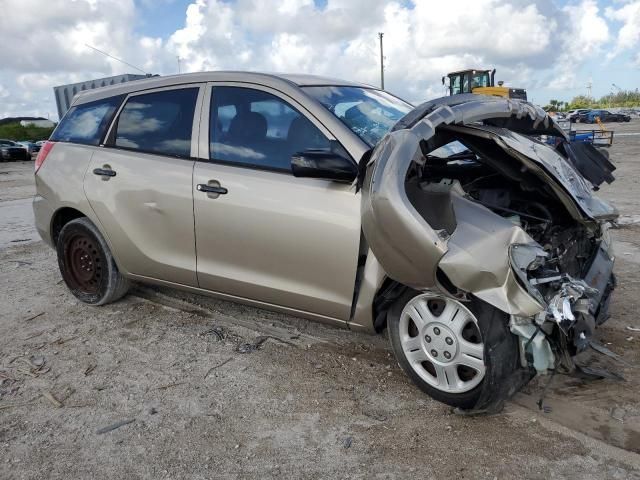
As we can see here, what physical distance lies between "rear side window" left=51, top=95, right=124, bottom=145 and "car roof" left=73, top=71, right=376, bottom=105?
0.07 meters

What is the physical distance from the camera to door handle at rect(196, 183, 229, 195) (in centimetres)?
341

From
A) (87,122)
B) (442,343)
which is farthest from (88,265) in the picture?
(442,343)

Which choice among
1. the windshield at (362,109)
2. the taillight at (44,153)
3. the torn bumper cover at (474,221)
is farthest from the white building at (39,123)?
the torn bumper cover at (474,221)

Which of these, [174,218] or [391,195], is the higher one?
[391,195]

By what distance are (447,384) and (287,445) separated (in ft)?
2.91

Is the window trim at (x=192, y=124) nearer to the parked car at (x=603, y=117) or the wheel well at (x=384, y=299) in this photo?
the wheel well at (x=384, y=299)

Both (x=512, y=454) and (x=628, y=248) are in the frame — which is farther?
(x=628, y=248)

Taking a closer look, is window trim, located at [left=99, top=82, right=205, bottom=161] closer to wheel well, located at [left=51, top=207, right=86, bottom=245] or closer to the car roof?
the car roof

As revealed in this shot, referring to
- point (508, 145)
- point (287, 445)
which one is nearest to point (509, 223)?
point (508, 145)

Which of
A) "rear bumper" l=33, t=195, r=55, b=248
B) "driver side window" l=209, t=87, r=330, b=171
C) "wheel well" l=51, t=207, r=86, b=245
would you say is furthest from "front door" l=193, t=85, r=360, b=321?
"rear bumper" l=33, t=195, r=55, b=248

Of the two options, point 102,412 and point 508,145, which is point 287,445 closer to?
point 102,412

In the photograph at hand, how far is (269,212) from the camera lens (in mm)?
3225

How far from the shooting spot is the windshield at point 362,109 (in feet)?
10.6

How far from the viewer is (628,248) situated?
575cm
